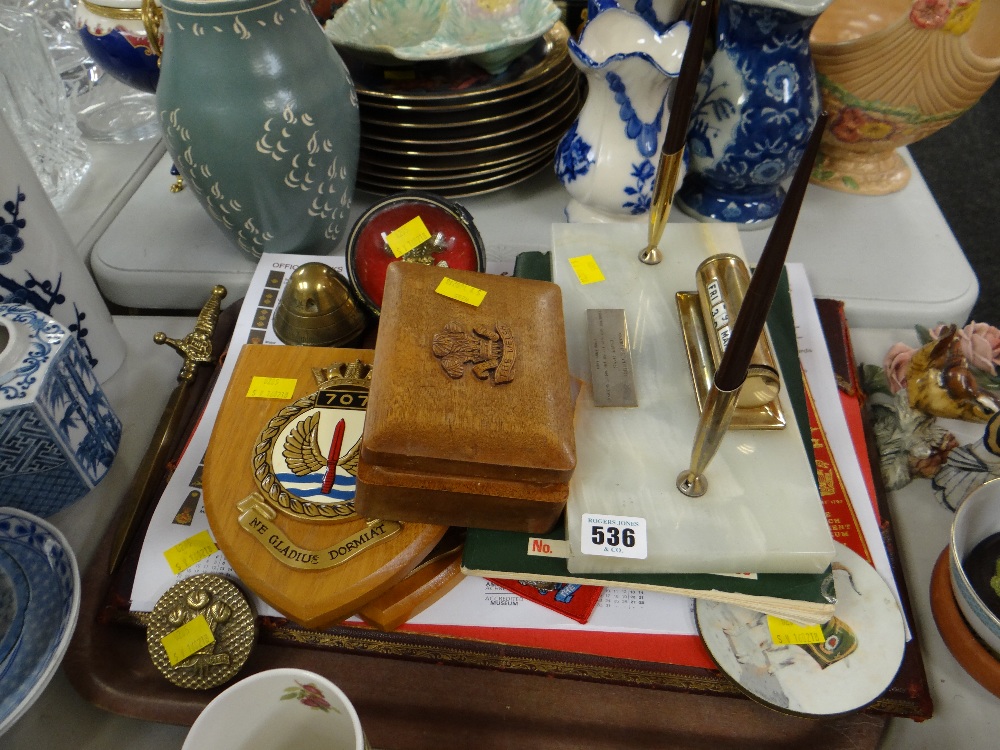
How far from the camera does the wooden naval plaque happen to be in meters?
0.49

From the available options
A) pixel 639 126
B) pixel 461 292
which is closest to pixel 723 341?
pixel 461 292

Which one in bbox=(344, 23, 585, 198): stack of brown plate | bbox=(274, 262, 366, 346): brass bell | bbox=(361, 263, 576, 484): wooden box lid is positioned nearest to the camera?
bbox=(361, 263, 576, 484): wooden box lid

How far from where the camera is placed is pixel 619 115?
0.72m

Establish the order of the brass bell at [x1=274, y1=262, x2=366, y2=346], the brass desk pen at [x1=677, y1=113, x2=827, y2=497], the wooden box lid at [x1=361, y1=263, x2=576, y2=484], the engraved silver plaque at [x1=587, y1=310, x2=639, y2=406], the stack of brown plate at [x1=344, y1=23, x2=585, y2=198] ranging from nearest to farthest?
1. the brass desk pen at [x1=677, y1=113, x2=827, y2=497]
2. the wooden box lid at [x1=361, y1=263, x2=576, y2=484]
3. the engraved silver plaque at [x1=587, y1=310, x2=639, y2=406]
4. the brass bell at [x1=274, y1=262, x2=366, y2=346]
5. the stack of brown plate at [x1=344, y1=23, x2=585, y2=198]

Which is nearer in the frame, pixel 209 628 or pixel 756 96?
pixel 209 628

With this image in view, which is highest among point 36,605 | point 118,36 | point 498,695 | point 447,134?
point 118,36

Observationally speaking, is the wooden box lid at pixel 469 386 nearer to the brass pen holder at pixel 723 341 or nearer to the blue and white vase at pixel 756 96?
the brass pen holder at pixel 723 341

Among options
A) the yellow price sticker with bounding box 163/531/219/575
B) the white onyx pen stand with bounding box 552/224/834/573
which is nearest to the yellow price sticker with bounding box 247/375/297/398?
the yellow price sticker with bounding box 163/531/219/575

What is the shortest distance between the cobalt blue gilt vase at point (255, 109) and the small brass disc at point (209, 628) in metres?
0.39

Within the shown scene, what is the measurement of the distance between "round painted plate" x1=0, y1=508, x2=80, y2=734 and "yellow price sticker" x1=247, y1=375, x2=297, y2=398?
0.60 feet

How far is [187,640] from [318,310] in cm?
31

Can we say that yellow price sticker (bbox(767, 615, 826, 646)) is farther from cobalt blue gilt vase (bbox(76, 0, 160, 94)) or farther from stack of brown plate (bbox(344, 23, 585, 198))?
cobalt blue gilt vase (bbox(76, 0, 160, 94))

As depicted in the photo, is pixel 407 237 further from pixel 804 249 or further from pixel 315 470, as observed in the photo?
pixel 804 249

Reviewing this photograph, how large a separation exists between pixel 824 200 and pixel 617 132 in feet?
1.10
